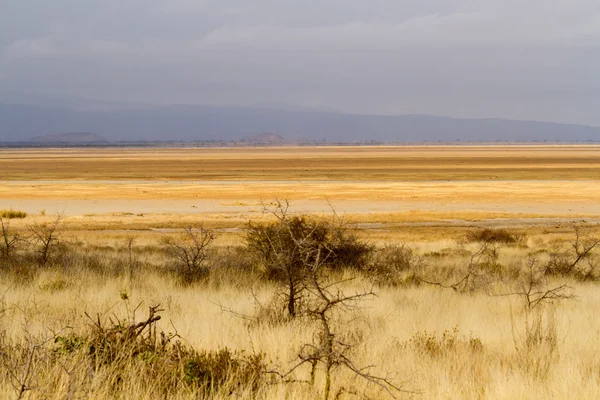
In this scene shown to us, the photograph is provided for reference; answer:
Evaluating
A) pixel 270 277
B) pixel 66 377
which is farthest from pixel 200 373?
pixel 270 277

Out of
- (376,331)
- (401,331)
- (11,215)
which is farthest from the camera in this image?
(11,215)

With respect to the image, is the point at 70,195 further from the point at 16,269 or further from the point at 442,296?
the point at 442,296

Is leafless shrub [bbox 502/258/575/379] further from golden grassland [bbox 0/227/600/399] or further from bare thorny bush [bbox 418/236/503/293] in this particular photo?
bare thorny bush [bbox 418/236/503/293]

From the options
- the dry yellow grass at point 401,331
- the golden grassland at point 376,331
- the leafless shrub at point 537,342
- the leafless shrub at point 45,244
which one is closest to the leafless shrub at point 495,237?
→ the golden grassland at point 376,331

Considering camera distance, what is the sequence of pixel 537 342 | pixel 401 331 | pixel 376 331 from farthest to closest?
pixel 401 331
pixel 376 331
pixel 537 342

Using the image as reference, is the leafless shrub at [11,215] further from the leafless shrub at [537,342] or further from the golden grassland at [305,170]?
the golden grassland at [305,170]

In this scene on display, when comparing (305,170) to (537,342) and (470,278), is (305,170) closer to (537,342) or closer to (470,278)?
(470,278)

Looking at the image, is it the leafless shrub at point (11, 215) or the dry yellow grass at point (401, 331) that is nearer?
the dry yellow grass at point (401, 331)

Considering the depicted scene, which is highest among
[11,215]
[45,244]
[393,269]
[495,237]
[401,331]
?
[401,331]

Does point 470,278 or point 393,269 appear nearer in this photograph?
point 470,278

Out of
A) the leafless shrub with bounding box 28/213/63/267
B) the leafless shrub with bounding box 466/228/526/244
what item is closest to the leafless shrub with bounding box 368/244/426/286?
the leafless shrub with bounding box 28/213/63/267

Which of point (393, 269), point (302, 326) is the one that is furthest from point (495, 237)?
point (302, 326)

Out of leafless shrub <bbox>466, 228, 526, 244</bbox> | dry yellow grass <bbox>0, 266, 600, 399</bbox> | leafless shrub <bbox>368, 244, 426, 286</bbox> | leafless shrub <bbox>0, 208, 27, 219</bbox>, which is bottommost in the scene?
leafless shrub <bbox>0, 208, 27, 219</bbox>

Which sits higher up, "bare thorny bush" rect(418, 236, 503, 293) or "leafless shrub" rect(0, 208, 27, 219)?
"bare thorny bush" rect(418, 236, 503, 293)
